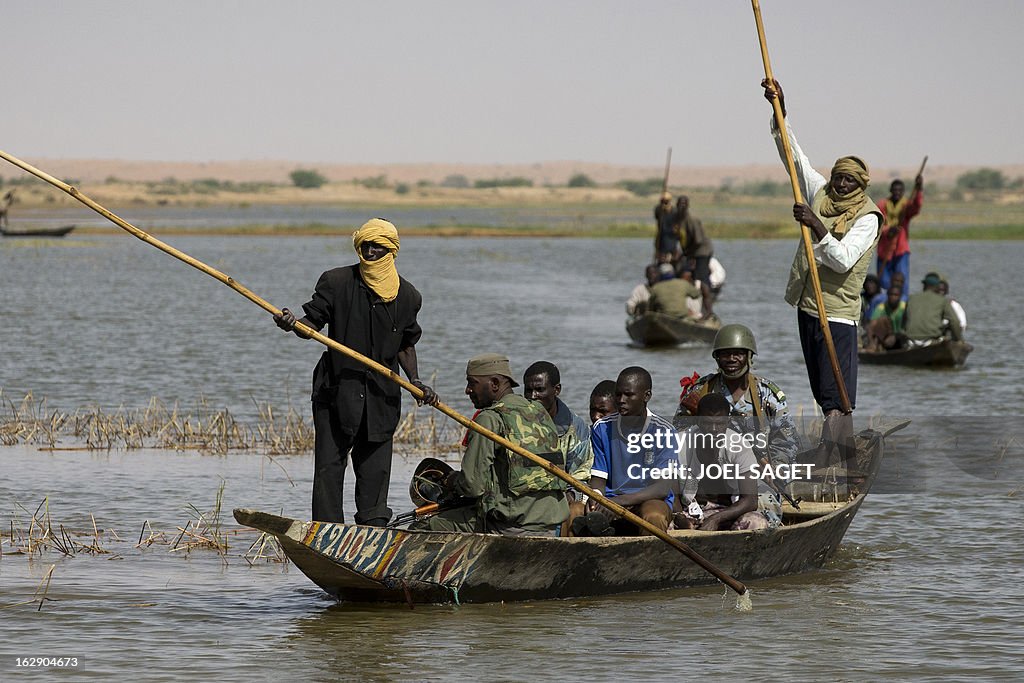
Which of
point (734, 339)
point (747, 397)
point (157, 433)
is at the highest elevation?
point (734, 339)

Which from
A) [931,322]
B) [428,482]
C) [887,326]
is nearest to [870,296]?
[887,326]

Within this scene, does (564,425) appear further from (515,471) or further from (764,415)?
(764,415)

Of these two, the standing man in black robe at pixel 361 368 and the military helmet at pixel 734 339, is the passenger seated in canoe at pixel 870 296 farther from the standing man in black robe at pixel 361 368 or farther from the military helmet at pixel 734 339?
the standing man in black robe at pixel 361 368

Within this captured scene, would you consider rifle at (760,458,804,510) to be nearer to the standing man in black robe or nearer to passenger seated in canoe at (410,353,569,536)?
passenger seated in canoe at (410,353,569,536)

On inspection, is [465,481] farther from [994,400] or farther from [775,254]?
[775,254]

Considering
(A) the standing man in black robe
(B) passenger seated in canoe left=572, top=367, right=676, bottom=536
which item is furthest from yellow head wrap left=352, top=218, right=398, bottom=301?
(B) passenger seated in canoe left=572, top=367, right=676, bottom=536

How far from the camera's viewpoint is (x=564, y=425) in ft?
26.9

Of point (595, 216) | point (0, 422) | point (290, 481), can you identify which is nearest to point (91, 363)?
point (0, 422)

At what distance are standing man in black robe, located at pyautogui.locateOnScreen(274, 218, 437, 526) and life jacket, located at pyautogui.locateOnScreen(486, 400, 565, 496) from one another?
49 centimetres

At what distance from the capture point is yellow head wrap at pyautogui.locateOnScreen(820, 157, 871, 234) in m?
9.05

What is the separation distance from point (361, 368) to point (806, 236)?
261cm

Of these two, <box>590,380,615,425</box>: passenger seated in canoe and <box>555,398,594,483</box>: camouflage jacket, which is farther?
<box>590,380,615,425</box>: passenger seated in canoe

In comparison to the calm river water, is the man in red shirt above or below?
above

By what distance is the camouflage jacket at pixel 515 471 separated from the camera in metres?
7.43
